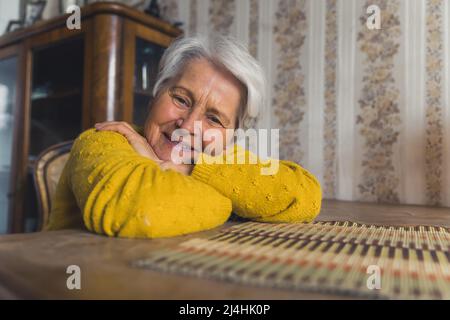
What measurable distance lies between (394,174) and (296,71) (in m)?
0.68

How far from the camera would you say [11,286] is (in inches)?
14.2

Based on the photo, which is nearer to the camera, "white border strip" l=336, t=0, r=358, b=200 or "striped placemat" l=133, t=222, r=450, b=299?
"striped placemat" l=133, t=222, r=450, b=299

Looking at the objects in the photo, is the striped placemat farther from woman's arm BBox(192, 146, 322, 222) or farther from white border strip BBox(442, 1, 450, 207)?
white border strip BBox(442, 1, 450, 207)

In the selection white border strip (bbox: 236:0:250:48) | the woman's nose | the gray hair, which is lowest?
the woman's nose

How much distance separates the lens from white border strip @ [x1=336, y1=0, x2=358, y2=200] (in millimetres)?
1751

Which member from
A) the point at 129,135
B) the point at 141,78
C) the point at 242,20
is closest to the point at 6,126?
the point at 141,78

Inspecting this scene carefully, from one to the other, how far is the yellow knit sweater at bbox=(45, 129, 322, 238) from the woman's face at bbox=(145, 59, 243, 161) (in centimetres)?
11

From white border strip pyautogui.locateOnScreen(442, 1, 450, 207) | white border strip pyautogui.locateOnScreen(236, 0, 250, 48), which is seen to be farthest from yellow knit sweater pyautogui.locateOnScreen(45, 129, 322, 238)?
white border strip pyautogui.locateOnScreen(236, 0, 250, 48)

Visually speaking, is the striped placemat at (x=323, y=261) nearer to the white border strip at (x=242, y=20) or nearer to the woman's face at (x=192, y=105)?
the woman's face at (x=192, y=105)

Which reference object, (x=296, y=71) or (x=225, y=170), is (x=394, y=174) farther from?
(x=225, y=170)

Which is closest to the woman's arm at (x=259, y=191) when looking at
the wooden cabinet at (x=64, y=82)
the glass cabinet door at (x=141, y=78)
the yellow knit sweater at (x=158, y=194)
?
the yellow knit sweater at (x=158, y=194)

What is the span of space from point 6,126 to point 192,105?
1.98 meters

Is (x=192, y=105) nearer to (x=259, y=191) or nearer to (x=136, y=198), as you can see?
(x=259, y=191)
